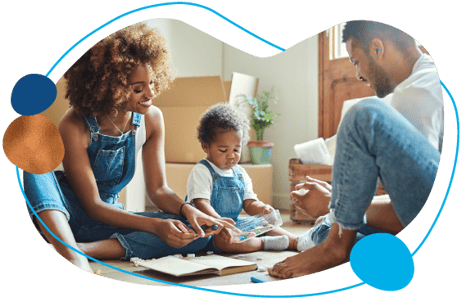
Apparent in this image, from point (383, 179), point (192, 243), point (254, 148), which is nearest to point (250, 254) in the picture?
point (192, 243)

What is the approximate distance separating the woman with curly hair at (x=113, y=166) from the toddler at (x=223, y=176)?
4 cm

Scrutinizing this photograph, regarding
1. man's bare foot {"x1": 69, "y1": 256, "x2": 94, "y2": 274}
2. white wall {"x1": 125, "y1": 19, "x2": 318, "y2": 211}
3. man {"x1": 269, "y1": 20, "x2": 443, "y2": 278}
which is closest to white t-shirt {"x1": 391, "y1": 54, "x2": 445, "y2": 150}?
man {"x1": 269, "y1": 20, "x2": 443, "y2": 278}

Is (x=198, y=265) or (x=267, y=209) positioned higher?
(x=267, y=209)

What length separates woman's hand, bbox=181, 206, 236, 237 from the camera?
3.61 ft

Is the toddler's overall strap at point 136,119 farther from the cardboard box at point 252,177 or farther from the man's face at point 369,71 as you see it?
the man's face at point 369,71

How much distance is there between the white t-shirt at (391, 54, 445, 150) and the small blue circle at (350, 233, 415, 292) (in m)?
0.23

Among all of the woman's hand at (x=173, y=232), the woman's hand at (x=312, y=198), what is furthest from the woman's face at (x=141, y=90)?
the woman's hand at (x=312, y=198)

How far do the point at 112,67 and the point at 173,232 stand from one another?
394mm

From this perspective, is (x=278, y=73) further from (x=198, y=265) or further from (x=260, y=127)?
(x=198, y=265)

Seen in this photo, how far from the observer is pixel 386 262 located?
976mm

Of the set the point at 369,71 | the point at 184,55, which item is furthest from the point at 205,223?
the point at 369,71

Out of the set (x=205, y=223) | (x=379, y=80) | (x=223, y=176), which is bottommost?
(x=205, y=223)

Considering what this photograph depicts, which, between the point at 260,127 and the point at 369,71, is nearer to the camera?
the point at 369,71

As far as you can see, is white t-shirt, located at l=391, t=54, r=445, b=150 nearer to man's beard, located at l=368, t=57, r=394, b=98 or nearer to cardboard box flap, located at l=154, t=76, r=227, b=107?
man's beard, located at l=368, t=57, r=394, b=98
